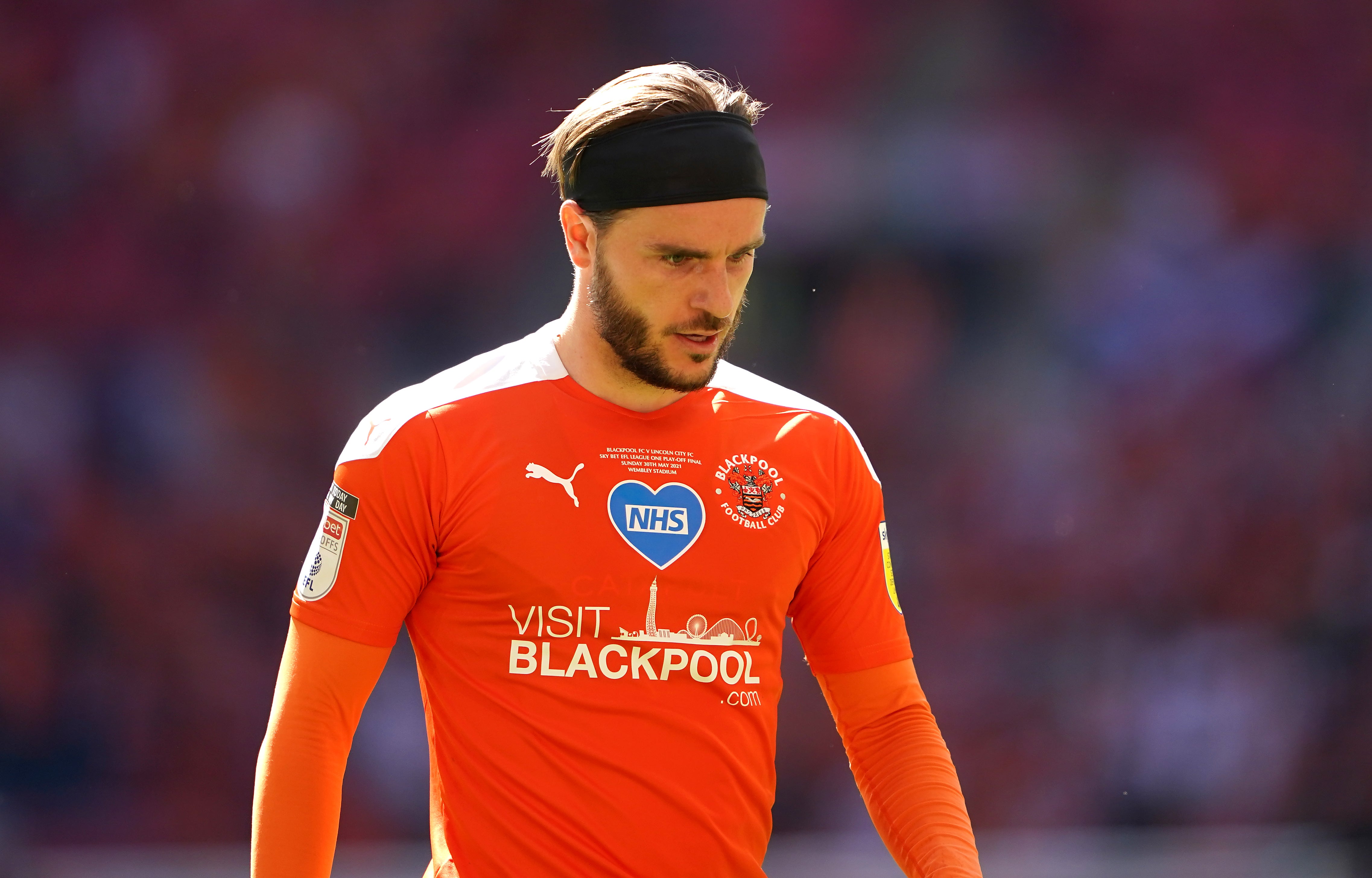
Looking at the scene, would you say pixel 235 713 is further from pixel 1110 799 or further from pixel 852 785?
pixel 1110 799

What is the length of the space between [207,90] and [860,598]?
3370 mm

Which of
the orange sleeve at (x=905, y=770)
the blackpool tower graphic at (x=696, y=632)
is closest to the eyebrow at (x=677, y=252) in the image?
the blackpool tower graphic at (x=696, y=632)

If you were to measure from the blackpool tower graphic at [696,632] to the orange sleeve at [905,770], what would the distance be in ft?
0.68

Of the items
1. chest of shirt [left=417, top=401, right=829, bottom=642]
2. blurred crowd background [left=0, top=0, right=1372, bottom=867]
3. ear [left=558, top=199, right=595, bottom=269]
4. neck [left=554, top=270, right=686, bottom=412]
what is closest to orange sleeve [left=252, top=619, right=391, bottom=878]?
chest of shirt [left=417, top=401, right=829, bottom=642]

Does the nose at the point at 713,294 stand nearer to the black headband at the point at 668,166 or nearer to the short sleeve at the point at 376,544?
the black headband at the point at 668,166

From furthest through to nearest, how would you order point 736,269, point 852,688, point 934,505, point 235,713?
point 934,505 < point 235,713 < point 852,688 < point 736,269

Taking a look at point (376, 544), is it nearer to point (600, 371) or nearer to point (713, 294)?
point (600, 371)

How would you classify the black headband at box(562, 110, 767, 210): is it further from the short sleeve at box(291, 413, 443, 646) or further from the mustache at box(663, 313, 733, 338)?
the short sleeve at box(291, 413, 443, 646)

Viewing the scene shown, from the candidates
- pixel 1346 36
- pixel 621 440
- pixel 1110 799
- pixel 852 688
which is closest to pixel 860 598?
pixel 852 688

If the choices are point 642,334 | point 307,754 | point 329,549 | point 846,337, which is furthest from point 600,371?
point 846,337

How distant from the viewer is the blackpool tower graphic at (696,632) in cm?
184

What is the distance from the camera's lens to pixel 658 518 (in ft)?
6.23

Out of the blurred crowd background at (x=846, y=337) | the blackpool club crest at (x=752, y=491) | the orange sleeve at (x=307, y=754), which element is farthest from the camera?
the blurred crowd background at (x=846, y=337)

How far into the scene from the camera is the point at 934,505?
4.70 meters
